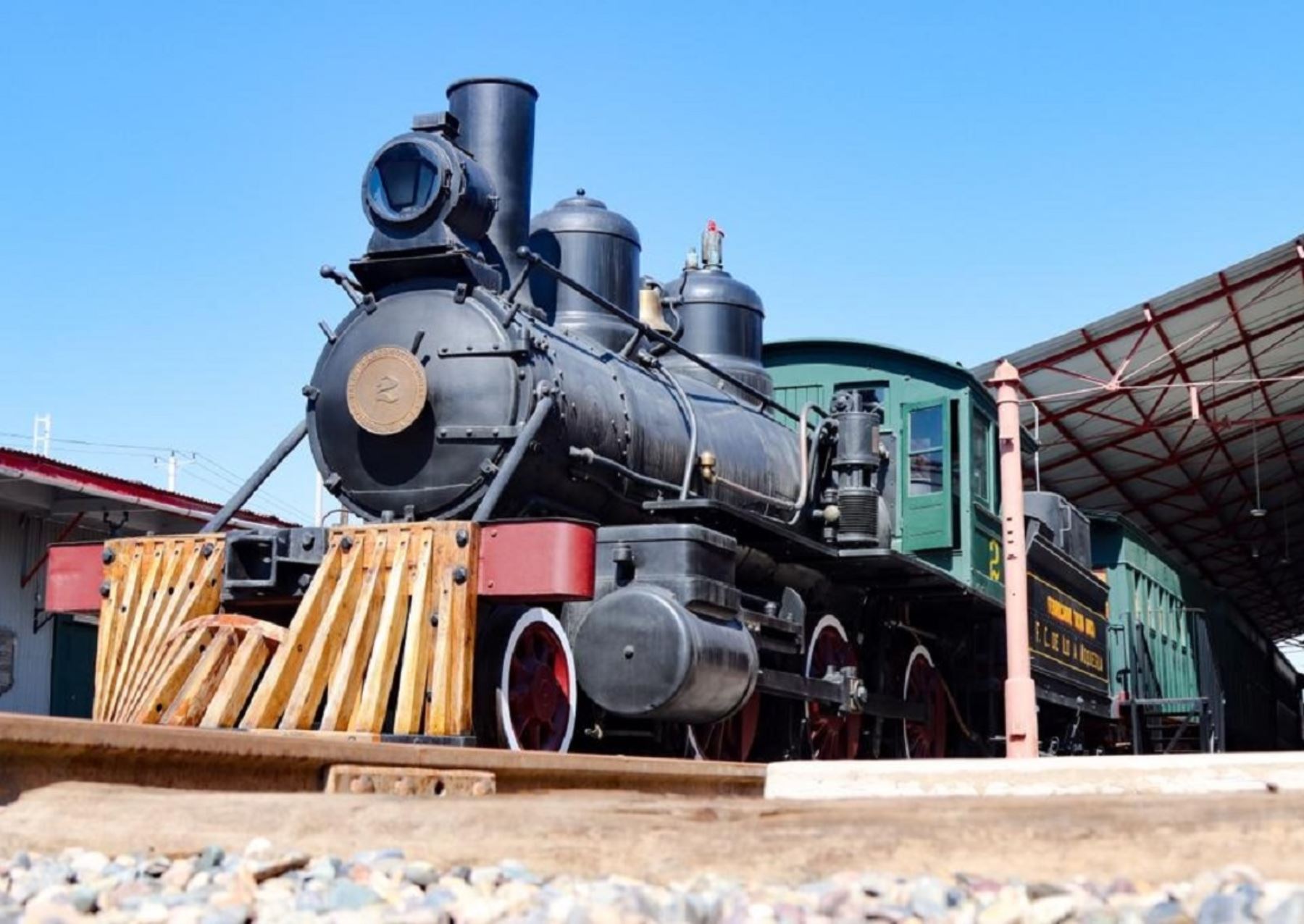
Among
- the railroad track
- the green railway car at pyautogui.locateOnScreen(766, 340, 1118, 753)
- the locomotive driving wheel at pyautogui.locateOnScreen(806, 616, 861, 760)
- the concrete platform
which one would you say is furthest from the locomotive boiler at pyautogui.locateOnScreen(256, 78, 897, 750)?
the green railway car at pyautogui.locateOnScreen(766, 340, 1118, 753)

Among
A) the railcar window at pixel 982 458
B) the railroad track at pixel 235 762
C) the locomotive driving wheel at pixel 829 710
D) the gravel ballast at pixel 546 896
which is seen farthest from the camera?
the railcar window at pixel 982 458

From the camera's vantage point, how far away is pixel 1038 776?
4.32 m

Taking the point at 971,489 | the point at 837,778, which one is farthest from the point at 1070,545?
the point at 837,778

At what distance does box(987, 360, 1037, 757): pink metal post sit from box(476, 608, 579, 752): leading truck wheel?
12.9ft

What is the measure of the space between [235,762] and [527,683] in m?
2.64

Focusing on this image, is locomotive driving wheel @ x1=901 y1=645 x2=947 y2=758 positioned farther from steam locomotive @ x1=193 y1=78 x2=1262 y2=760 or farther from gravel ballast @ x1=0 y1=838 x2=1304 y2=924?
gravel ballast @ x1=0 y1=838 x2=1304 y2=924

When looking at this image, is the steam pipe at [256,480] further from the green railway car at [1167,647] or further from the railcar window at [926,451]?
the green railway car at [1167,647]

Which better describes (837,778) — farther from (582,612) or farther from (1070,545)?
(1070,545)

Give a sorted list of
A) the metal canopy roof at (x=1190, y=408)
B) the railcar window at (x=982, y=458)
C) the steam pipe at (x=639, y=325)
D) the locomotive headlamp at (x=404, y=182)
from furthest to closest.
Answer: the metal canopy roof at (x=1190, y=408) < the railcar window at (x=982, y=458) < the steam pipe at (x=639, y=325) < the locomotive headlamp at (x=404, y=182)

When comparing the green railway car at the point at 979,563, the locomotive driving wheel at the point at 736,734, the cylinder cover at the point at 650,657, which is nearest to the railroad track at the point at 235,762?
the cylinder cover at the point at 650,657

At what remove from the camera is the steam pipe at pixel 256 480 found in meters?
6.59

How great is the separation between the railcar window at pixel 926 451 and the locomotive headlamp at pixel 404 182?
4319 mm

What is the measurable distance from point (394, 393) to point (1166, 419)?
17218 mm

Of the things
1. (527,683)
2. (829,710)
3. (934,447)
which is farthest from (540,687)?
(934,447)
